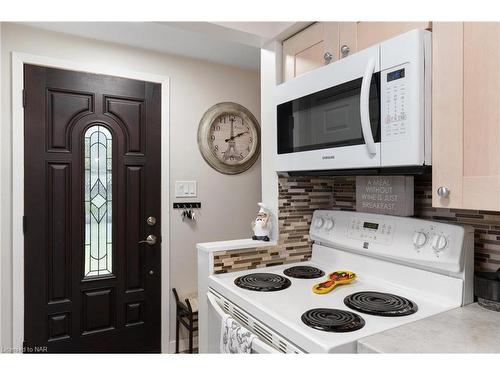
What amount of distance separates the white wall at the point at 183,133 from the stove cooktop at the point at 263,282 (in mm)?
1190

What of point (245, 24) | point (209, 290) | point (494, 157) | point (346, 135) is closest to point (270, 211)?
point (209, 290)

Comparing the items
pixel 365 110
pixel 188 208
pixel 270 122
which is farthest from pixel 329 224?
pixel 188 208

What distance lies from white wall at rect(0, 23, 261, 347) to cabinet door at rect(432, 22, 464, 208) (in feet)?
6.14

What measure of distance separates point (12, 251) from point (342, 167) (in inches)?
76.0

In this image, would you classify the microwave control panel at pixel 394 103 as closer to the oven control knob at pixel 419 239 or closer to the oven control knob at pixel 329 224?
the oven control knob at pixel 419 239

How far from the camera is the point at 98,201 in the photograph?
2.23 metres

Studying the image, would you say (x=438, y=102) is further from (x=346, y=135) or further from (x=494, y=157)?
(x=346, y=135)

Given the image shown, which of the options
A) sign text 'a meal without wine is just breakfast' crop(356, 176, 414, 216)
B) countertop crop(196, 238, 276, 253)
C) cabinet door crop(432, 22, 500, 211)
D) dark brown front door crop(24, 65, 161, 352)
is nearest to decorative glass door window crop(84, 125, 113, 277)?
dark brown front door crop(24, 65, 161, 352)

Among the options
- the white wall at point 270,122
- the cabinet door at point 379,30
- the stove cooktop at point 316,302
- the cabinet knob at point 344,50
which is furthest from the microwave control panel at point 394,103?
the white wall at point 270,122

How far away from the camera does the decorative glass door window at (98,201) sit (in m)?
2.20

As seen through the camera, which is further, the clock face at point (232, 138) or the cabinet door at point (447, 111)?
the clock face at point (232, 138)

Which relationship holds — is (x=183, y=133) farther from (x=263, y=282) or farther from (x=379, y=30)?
(x=379, y=30)

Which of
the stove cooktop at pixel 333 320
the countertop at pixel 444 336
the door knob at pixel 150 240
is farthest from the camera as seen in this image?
the door knob at pixel 150 240

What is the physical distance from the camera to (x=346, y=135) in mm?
1257
